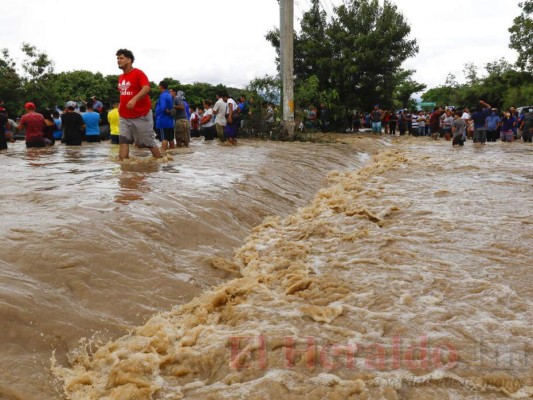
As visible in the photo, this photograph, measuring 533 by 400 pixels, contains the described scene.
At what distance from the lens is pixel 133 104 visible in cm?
736

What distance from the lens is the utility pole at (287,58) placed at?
15.9m

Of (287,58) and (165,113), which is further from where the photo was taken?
(287,58)

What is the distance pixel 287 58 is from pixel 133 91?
9.40 metres

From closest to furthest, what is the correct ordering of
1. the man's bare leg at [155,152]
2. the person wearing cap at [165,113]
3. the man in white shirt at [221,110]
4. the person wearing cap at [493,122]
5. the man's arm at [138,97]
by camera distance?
1. the man's arm at [138,97]
2. the man's bare leg at [155,152]
3. the person wearing cap at [165,113]
4. the man in white shirt at [221,110]
5. the person wearing cap at [493,122]

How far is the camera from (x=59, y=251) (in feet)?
13.4

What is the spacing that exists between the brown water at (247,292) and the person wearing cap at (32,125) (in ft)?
13.6

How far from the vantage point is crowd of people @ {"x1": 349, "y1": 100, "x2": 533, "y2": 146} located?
61.3ft

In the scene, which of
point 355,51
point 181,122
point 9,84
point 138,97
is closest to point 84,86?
point 9,84

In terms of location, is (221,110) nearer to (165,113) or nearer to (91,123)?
(165,113)

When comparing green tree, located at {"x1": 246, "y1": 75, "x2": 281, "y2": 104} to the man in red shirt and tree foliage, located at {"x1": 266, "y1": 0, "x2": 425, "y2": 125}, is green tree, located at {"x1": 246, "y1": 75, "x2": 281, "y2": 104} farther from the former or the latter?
the man in red shirt

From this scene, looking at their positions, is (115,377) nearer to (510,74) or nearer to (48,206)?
(48,206)

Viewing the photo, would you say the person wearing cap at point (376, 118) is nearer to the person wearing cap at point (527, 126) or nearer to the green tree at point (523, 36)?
the person wearing cap at point (527, 126)

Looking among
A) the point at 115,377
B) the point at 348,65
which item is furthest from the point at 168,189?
the point at 348,65

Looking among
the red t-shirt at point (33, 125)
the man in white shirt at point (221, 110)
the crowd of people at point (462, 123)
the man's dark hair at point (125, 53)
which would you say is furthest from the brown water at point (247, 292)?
the crowd of people at point (462, 123)
